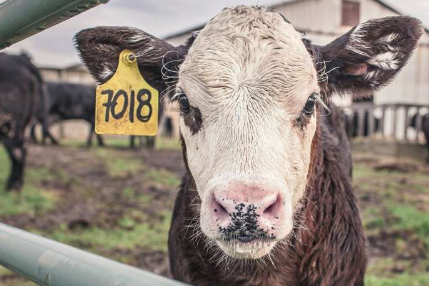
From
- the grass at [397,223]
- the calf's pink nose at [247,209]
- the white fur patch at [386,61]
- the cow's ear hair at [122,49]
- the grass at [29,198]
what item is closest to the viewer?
the calf's pink nose at [247,209]

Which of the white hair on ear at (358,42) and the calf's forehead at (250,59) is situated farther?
the white hair on ear at (358,42)

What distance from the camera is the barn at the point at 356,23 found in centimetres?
1579

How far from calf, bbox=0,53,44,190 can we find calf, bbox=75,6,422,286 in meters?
5.58

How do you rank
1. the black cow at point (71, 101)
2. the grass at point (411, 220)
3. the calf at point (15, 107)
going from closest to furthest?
the grass at point (411, 220) < the calf at point (15, 107) < the black cow at point (71, 101)

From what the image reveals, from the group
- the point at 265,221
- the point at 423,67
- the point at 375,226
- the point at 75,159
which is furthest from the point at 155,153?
the point at 423,67

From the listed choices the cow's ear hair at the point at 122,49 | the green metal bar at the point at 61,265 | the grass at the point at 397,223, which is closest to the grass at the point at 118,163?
the grass at the point at 397,223

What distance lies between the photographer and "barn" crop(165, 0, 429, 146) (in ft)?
51.8

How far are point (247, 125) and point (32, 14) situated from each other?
0.86m

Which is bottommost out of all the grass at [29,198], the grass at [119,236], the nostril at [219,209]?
the grass at [119,236]

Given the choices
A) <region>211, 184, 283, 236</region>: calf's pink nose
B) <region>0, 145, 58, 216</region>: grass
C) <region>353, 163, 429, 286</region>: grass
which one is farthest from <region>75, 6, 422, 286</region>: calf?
<region>0, 145, 58, 216</region>: grass

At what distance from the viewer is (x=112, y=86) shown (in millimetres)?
2221

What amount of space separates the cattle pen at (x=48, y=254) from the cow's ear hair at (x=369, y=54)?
1.40m

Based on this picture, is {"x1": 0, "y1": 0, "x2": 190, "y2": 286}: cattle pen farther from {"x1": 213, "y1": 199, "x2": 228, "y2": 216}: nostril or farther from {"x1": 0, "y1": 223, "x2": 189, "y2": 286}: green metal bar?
{"x1": 213, "y1": 199, "x2": 228, "y2": 216}: nostril

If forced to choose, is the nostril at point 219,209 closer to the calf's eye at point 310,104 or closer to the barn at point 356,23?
the calf's eye at point 310,104
